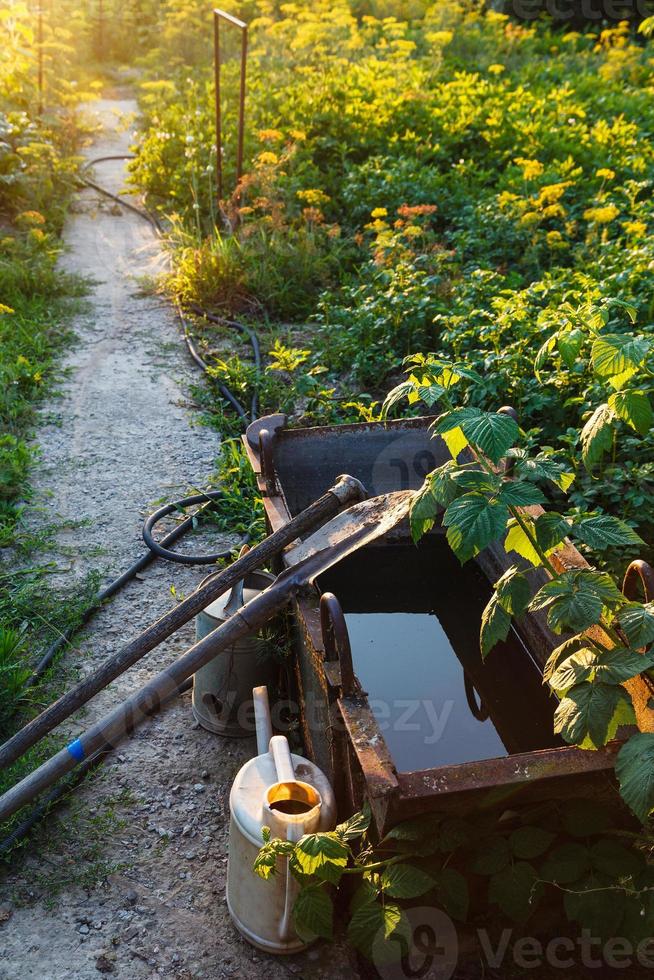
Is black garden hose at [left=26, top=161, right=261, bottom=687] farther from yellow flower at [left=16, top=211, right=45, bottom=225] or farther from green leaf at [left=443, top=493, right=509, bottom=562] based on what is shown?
green leaf at [left=443, top=493, right=509, bottom=562]

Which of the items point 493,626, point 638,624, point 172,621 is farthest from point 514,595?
point 172,621

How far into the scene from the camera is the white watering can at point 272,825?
2.41 meters

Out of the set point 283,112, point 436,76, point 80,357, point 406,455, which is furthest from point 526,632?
point 436,76

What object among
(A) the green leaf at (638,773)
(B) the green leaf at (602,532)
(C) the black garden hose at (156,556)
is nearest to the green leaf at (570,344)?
(B) the green leaf at (602,532)

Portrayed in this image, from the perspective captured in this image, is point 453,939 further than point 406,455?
No

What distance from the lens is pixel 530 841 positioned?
88.0 inches

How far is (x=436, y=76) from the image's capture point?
10.7m

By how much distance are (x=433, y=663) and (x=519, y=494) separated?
119cm

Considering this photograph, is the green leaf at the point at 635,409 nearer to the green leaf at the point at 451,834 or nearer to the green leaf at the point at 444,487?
the green leaf at the point at 444,487

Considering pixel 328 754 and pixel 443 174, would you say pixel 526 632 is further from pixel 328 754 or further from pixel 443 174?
pixel 443 174

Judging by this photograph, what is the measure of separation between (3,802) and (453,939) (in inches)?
56.1

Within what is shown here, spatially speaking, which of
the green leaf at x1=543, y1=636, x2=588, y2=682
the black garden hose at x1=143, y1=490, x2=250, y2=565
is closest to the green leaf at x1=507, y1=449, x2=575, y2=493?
the green leaf at x1=543, y1=636, x2=588, y2=682

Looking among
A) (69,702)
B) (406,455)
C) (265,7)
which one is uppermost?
(265,7)

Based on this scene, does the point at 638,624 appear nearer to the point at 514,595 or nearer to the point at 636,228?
the point at 514,595
